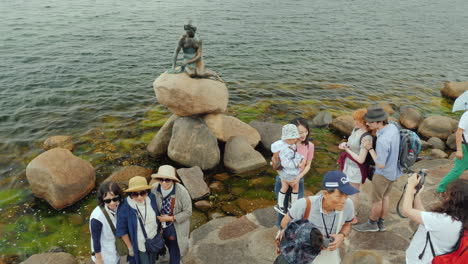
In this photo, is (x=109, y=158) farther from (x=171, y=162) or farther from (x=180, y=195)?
(x=180, y=195)

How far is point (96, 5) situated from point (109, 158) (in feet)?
107

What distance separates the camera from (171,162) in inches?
404

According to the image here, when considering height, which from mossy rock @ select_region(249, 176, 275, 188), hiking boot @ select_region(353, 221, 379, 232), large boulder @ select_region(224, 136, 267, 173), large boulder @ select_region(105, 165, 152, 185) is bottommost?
Answer: mossy rock @ select_region(249, 176, 275, 188)

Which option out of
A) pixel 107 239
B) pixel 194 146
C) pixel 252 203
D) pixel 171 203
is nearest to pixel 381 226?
pixel 252 203

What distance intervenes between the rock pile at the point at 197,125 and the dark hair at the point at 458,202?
23.3ft

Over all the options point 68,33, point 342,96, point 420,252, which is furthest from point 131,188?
point 68,33

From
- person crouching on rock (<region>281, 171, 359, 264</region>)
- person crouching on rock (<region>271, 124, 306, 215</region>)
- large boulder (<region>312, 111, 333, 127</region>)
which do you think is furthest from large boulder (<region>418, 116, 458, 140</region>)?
person crouching on rock (<region>281, 171, 359, 264</region>)

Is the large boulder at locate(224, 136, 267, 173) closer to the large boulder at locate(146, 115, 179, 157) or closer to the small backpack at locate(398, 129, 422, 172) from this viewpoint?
the large boulder at locate(146, 115, 179, 157)

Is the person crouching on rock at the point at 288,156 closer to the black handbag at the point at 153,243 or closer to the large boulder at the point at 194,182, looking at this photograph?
the black handbag at the point at 153,243

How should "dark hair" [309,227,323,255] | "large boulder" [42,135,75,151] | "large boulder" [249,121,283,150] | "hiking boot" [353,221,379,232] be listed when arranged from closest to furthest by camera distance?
"dark hair" [309,227,323,255] < "hiking boot" [353,221,379,232] < "large boulder" [42,135,75,151] < "large boulder" [249,121,283,150]

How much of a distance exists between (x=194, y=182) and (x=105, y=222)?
466 centimetres

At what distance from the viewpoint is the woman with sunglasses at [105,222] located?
13.3 feet

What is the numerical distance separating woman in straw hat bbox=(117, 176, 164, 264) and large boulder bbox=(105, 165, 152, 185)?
4.99 meters

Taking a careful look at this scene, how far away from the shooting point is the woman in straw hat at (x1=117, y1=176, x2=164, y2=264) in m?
4.09
